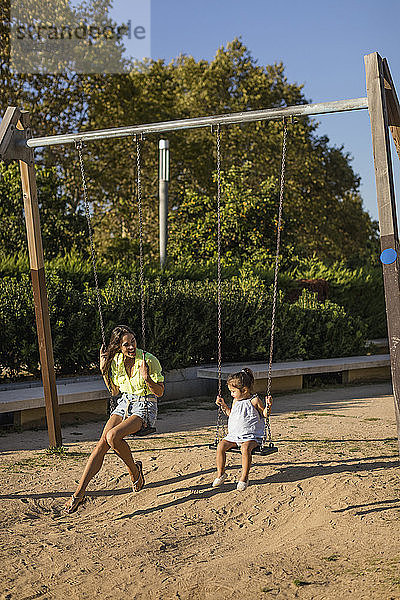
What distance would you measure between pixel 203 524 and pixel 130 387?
1258 millimetres

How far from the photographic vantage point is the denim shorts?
5.87m

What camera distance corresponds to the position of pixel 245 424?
6.04 metres

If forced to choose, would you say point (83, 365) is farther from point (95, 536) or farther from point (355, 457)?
point (95, 536)

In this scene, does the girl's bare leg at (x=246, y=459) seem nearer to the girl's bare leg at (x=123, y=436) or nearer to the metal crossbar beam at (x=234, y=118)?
the girl's bare leg at (x=123, y=436)

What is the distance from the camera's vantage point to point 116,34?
2650cm

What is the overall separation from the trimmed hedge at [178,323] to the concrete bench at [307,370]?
403 millimetres

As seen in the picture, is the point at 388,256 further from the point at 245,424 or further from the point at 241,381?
the point at 245,424

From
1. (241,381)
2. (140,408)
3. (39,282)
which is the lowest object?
(140,408)

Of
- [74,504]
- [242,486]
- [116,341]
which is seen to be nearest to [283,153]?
[116,341]

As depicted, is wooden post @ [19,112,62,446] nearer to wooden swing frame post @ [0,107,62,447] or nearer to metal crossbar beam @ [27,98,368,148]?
wooden swing frame post @ [0,107,62,447]

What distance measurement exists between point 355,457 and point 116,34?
22.6 meters

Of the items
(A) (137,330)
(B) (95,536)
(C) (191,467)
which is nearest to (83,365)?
(A) (137,330)

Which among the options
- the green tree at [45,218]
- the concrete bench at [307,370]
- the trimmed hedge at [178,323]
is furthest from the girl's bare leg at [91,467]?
the green tree at [45,218]

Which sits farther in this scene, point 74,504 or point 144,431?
point 144,431
